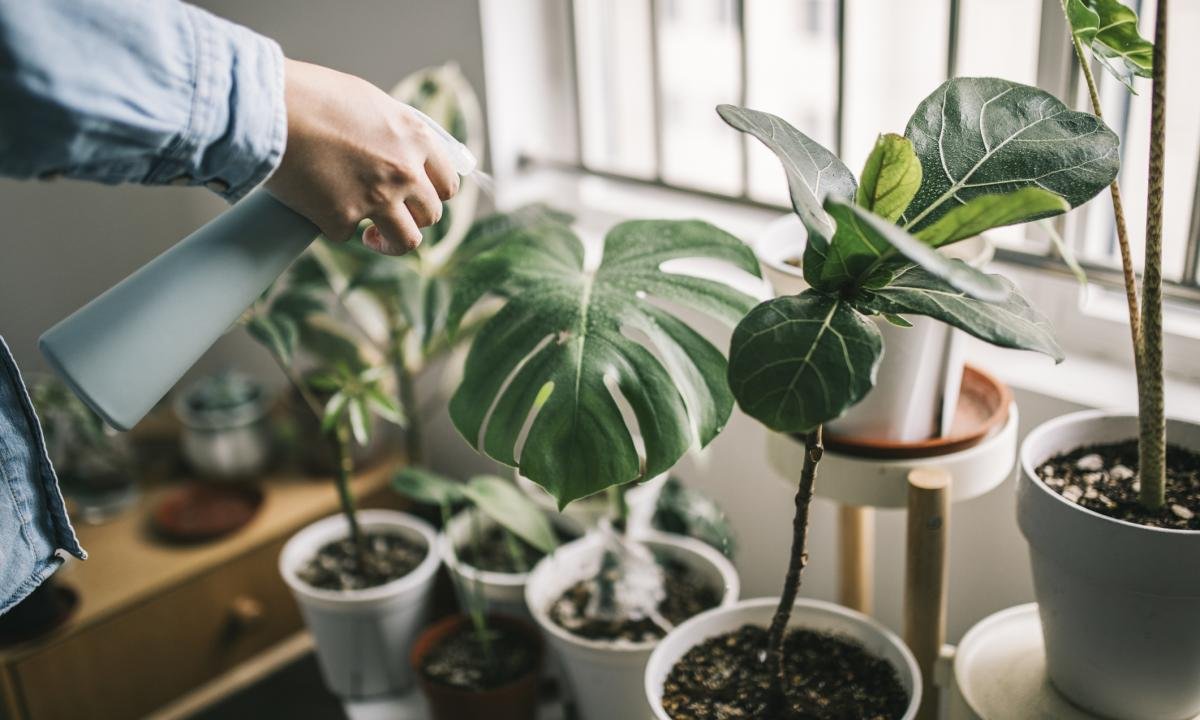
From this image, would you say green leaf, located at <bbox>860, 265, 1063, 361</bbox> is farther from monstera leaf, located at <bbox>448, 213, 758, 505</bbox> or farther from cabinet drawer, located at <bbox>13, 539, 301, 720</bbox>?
cabinet drawer, located at <bbox>13, 539, 301, 720</bbox>

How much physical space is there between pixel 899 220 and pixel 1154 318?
0.21m

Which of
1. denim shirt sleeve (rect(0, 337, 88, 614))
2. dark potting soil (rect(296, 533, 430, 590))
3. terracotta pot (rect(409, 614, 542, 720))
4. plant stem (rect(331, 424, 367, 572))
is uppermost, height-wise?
denim shirt sleeve (rect(0, 337, 88, 614))

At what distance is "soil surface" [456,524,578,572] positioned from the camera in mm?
1547

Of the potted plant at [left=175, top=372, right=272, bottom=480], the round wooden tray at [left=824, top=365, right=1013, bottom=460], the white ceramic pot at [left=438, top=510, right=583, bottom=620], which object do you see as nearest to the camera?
the round wooden tray at [left=824, top=365, right=1013, bottom=460]

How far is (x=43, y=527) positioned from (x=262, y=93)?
452mm

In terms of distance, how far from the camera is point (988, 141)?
862 millimetres

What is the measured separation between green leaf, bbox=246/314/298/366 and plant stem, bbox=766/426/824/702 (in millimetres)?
654

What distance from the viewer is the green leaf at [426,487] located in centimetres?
136

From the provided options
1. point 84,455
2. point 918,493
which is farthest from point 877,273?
point 84,455

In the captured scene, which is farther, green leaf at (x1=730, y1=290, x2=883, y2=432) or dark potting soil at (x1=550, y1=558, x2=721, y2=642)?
dark potting soil at (x1=550, y1=558, x2=721, y2=642)

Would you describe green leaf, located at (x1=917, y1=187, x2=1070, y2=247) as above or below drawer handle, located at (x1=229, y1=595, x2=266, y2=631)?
above

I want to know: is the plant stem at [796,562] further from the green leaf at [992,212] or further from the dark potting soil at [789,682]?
the green leaf at [992,212]

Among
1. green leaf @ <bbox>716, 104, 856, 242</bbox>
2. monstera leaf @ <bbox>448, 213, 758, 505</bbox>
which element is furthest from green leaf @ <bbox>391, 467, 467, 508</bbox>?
green leaf @ <bbox>716, 104, 856, 242</bbox>

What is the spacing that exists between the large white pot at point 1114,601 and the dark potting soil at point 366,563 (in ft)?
2.94
